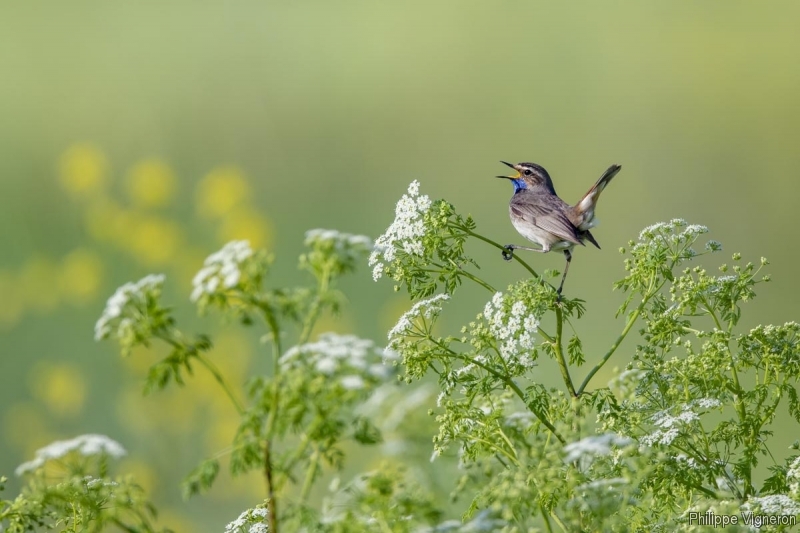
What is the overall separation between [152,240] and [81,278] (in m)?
0.69

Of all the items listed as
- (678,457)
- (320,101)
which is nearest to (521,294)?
(678,457)

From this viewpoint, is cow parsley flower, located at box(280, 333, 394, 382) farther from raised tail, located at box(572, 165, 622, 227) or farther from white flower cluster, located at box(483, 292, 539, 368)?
raised tail, located at box(572, 165, 622, 227)

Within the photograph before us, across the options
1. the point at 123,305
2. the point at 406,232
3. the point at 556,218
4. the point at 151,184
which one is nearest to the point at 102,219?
the point at 151,184

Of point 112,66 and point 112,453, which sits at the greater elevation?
point 112,66

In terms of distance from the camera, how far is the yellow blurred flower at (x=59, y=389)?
7.48 m

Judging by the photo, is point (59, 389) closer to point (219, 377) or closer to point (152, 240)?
point (152, 240)

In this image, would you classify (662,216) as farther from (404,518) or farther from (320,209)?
(404,518)

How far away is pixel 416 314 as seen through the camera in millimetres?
2887

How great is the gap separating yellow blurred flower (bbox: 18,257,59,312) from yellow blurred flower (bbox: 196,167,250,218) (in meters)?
1.38

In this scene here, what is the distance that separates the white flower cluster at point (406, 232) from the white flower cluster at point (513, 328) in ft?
1.00

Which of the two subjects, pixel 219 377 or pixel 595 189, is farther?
pixel 595 189

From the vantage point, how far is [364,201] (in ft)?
38.6

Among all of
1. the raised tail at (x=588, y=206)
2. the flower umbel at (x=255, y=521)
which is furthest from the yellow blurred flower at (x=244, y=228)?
the flower umbel at (x=255, y=521)

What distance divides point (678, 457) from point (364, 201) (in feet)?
30.2
